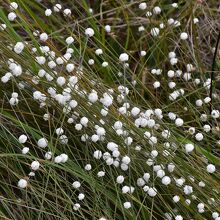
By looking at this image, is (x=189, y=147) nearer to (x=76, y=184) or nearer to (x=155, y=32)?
(x=76, y=184)

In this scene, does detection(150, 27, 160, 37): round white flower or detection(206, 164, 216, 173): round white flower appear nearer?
detection(206, 164, 216, 173): round white flower

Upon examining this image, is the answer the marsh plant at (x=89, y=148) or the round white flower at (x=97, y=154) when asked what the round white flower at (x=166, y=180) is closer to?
the marsh plant at (x=89, y=148)

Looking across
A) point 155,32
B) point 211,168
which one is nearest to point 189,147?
point 211,168

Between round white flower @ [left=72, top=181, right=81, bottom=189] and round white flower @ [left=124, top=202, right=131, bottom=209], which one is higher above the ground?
round white flower @ [left=72, top=181, right=81, bottom=189]

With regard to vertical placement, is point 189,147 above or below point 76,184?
below

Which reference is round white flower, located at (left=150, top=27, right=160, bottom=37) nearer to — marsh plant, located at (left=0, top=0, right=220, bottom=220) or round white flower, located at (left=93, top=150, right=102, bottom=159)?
marsh plant, located at (left=0, top=0, right=220, bottom=220)

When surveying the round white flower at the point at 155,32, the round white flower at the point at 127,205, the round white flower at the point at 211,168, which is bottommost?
the round white flower at the point at 211,168

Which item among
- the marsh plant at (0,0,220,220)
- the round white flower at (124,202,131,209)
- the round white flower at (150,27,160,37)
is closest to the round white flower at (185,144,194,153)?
the marsh plant at (0,0,220,220)

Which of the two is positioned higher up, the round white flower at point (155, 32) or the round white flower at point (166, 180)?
the round white flower at point (155, 32)

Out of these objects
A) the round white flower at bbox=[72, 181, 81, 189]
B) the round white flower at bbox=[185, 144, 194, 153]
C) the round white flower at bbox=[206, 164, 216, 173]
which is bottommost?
the round white flower at bbox=[206, 164, 216, 173]

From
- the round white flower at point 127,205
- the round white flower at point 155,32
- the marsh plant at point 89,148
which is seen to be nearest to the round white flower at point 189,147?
the marsh plant at point 89,148

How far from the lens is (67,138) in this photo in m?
1.28

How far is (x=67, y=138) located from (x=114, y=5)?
0.64 meters

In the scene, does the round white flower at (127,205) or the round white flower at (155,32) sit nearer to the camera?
the round white flower at (127,205)
